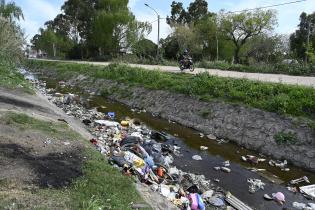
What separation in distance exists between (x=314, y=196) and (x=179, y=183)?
124 inches

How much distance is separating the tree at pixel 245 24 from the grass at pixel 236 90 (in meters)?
31.8

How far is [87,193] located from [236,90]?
36.7ft

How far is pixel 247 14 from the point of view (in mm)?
53438

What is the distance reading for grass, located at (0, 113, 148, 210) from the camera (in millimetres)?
5539

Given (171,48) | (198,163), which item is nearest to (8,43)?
(198,163)

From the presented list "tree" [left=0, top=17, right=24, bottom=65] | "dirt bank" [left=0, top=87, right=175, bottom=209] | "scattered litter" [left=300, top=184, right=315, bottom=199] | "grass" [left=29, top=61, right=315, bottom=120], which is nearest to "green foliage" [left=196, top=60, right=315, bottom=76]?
"grass" [left=29, top=61, right=315, bottom=120]

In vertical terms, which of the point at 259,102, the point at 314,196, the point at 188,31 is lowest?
the point at 314,196

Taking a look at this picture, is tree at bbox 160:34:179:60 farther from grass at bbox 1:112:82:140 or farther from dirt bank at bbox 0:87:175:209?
dirt bank at bbox 0:87:175:209

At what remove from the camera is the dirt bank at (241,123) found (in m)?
11.7

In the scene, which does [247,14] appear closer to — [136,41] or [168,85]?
[136,41]

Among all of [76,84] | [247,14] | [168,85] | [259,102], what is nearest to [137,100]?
[168,85]

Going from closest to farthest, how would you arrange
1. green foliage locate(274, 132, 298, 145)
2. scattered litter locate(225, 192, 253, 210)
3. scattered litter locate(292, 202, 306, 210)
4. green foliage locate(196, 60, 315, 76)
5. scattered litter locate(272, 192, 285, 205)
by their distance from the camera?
scattered litter locate(225, 192, 253, 210) < scattered litter locate(292, 202, 306, 210) < scattered litter locate(272, 192, 285, 205) < green foliage locate(274, 132, 298, 145) < green foliage locate(196, 60, 315, 76)

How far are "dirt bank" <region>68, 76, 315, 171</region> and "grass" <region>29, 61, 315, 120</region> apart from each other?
0.37 m

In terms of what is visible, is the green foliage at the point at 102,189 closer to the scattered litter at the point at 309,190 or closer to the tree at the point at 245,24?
the scattered litter at the point at 309,190
